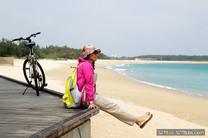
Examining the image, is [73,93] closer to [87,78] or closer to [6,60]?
[87,78]

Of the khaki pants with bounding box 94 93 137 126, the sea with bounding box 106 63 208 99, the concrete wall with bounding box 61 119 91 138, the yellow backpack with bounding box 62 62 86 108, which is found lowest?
the sea with bounding box 106 63 208 99

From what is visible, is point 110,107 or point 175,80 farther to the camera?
point 175,80

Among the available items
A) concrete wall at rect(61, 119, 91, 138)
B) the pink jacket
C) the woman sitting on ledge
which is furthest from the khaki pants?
concrete wall at rect(61, 119, 91, 138)

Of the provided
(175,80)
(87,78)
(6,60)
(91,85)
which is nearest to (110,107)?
(91,85)

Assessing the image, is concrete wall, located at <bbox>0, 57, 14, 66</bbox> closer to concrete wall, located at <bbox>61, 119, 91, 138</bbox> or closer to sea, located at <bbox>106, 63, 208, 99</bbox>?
sea, located at <bbox>106, 63, 208, 99</bbox>

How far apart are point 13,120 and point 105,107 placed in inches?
61.2

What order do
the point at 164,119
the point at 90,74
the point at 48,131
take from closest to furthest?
1. the point at 48,131
2. the point at 90,74
3. the point at 164,119

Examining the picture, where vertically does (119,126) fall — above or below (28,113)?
below

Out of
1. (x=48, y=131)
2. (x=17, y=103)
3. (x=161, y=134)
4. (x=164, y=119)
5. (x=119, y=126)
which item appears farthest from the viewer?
(x=164, y=119)

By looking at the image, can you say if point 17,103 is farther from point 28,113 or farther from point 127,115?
point 127,115

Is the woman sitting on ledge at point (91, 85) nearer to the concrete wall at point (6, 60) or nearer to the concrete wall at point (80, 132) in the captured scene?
the concrete wall at point (80, 132)

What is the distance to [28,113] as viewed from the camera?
10.6 ft

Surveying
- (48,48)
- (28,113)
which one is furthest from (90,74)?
(48,48)

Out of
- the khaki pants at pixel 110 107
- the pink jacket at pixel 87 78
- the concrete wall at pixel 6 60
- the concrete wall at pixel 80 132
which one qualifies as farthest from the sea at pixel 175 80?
the concrete wall at pixel 6 60
